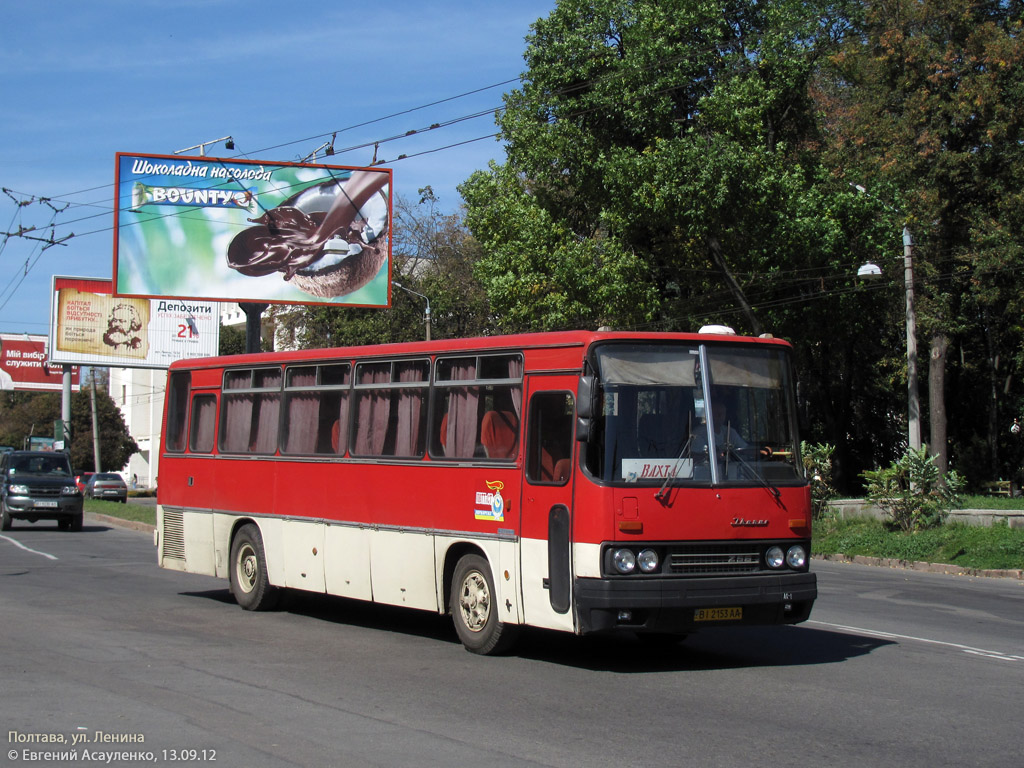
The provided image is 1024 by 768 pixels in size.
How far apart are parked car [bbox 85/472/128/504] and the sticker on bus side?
5097 centimetres

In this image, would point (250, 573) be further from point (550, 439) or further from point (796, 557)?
point (796, 557)

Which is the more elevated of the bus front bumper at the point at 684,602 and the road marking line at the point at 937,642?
the bus front bumper at the point at 684,602

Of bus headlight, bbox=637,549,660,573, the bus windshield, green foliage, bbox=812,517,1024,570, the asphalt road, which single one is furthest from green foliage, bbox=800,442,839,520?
bus headlight, bbox=637,549,660,573

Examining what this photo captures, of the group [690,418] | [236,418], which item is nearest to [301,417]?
[236,418]

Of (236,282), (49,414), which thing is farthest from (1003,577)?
(49,414)

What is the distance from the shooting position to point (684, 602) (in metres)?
9.25

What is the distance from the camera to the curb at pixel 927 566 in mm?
19938

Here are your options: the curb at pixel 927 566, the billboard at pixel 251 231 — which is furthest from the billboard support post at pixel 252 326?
the curb at pixel 927 566

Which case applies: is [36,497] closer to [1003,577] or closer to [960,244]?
[1003,577]

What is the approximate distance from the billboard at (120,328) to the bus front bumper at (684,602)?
48063 millimetres

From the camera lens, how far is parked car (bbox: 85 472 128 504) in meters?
58.6

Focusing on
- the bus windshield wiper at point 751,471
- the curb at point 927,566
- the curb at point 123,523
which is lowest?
the curb at point 927,566

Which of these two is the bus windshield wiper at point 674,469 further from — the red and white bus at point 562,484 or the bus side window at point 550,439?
the bus side window at point 550,439

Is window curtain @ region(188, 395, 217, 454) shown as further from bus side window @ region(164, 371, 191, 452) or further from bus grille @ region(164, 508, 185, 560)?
bus grille @ region(164, 508, 185, 560)
